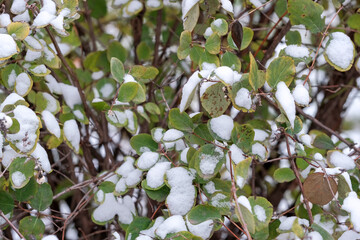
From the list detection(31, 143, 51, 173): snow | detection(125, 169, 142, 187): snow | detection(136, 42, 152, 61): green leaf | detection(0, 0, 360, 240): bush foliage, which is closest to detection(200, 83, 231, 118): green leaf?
detection(0, 0, 360, 240): bush foliage

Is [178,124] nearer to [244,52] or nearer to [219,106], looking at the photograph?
[219,106]

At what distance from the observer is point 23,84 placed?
0.91m

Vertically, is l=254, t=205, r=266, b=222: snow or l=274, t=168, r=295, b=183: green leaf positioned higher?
l=254, t=205, r=266, b=222: snow

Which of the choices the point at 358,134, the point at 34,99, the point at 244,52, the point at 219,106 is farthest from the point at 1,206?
the point at 358,134

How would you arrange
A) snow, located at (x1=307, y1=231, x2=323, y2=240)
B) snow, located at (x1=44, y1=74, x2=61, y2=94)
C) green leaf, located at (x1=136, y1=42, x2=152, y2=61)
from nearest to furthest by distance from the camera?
snow, located at (x1=307, y1=231, x2=323, y2=240), snow, located at (x1=44, y1=74, x2=61, y2=94), green leaf, located at (x1=136, y1=42, x2=152, y2=61)

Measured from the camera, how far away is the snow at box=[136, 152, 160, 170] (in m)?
0.90

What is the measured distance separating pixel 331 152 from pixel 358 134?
1281mm

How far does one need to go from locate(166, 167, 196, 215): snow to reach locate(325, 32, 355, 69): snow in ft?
1.14

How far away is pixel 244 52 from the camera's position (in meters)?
1.28

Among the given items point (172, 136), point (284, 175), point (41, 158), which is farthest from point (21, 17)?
point (284, 175)

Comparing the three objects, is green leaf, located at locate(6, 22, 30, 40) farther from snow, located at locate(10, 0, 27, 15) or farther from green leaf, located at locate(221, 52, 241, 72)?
green leaf, located at locate(221, 52, 241, 72)

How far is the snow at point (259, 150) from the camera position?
2.90 ft

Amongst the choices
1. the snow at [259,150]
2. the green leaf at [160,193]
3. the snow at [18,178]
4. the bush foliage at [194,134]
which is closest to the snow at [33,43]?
the bush foliage at [194,134]

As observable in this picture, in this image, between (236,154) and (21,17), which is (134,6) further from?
(236,154)
